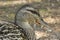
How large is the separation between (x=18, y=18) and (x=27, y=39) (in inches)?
35.1

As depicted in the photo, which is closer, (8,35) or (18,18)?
(8,35)

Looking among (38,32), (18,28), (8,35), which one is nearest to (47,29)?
(38,32)

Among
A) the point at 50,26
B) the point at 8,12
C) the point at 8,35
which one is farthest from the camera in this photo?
the point at 8,12

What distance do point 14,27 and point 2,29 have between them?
25 cm

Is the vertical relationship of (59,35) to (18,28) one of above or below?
below

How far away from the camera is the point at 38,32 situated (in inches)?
255

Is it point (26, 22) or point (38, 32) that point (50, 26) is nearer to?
point (38, 32)

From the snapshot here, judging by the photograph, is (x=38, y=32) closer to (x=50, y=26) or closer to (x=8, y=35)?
(x=50, y=26)

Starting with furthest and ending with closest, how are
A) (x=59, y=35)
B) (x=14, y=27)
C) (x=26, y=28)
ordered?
(x=59, y=35) < (x=26, y=28) < (x=14, y=27)

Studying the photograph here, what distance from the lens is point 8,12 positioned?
7.41 m

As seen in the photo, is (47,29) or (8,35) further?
(47,29)

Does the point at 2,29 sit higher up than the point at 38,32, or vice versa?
the point at 2,29

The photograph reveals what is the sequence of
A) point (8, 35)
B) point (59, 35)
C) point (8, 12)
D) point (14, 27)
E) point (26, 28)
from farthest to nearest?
point (8, 12)
point (59, 35)
point (26, 28)
point (14, 27)
point (8, 35)

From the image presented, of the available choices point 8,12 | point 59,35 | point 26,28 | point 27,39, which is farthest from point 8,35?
point 8,12
